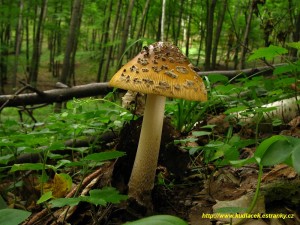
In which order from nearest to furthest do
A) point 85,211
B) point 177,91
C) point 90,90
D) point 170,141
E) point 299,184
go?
point 299,184 → point 177,91 → point 85,211 → point 170,141 → point 90,90

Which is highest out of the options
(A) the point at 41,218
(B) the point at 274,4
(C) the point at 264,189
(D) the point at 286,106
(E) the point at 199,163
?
(B) the point at 274,4

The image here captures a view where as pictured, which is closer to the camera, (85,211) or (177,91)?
(177,91)

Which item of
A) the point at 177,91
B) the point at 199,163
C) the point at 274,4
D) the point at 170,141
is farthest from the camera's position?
the point at 274,4

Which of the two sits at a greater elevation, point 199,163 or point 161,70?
point 161,70

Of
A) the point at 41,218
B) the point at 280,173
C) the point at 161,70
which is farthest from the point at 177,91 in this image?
the point at 41,218

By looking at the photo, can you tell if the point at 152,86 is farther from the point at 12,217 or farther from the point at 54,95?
the point at 54,95

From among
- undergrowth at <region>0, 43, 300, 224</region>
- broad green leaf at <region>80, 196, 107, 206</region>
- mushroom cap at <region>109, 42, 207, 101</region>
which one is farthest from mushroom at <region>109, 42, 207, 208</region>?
broad green leaf at <region>80, 196, 107, 206</region>

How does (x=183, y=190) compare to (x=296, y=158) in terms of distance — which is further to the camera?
(x=183, y=190)

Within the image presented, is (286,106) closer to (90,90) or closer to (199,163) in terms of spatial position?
(199,163)

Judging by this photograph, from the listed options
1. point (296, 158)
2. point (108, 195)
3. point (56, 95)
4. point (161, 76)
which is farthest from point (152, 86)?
point (56, 95)
